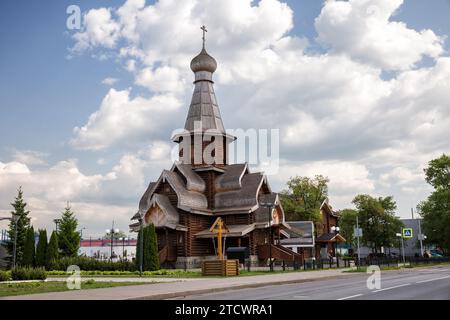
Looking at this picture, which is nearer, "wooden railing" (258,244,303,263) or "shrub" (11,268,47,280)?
"shrub" (11,268,47,280)

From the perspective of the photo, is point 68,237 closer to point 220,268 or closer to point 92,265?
point 92,265

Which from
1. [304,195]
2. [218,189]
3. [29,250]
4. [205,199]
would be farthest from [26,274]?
[304,195]

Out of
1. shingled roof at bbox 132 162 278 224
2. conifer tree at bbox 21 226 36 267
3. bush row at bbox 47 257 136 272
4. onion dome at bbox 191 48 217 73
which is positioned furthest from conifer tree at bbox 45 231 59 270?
onion dome at bbox 191 48 217 73

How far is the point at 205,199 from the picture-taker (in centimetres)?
4494

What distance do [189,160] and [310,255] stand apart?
2077 centimetres

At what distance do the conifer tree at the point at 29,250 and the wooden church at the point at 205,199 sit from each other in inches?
354

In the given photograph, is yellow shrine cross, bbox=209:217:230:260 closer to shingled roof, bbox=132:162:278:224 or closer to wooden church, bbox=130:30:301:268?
wooden church, bbox=130:30:301:268

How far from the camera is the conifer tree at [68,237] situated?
4681 centimetres

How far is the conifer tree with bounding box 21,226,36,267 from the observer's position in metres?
41.8

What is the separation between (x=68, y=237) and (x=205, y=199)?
14.5 metres

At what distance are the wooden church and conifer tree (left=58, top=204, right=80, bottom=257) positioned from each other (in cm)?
597

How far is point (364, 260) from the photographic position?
129 feet
